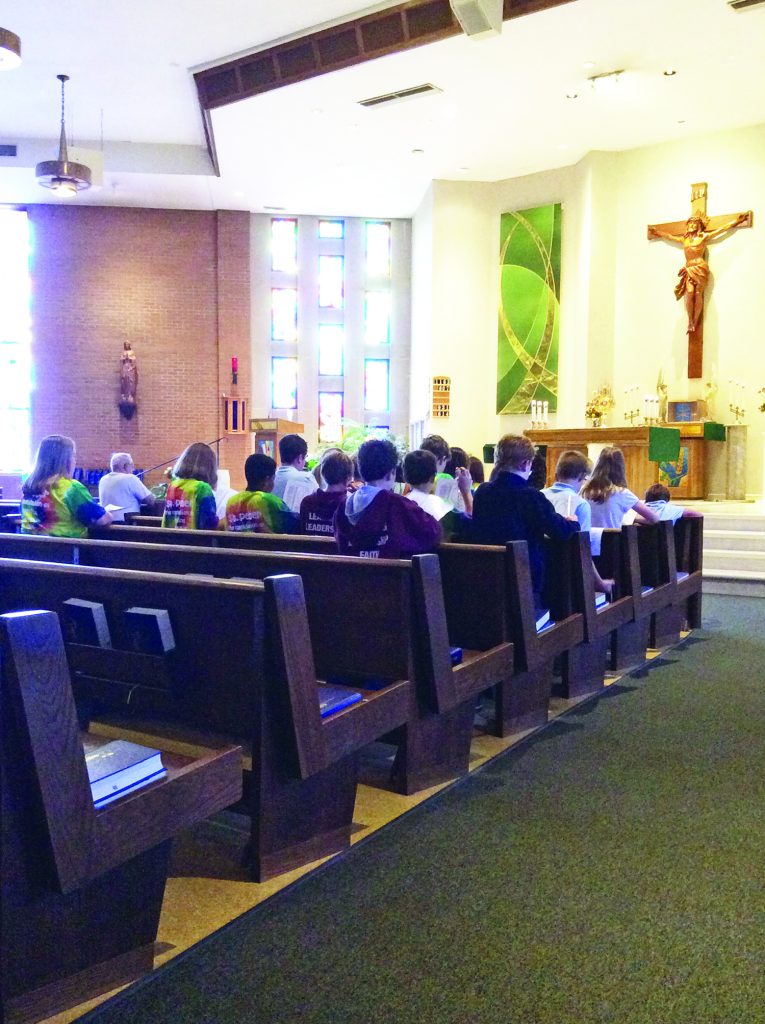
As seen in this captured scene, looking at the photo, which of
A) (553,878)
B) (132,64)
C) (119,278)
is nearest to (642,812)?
(553,878)

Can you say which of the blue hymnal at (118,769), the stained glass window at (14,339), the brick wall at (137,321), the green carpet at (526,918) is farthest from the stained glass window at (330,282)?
the blue hymnal at (118,769)

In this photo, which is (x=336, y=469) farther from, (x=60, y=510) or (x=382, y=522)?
(x=60, y=510)

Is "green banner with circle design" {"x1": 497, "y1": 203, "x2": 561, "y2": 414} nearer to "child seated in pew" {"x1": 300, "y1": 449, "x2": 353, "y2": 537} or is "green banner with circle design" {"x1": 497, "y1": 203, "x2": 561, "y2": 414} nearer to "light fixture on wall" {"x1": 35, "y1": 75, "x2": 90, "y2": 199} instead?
"light fixture on wall" {"x1": 35, "y1": 75, "x2": 90, "y2": 199}

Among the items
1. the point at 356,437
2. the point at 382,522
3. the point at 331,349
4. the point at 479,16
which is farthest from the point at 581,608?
the point at 331,349

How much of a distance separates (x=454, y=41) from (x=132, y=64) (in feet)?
10.5

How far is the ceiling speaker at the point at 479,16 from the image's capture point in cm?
662

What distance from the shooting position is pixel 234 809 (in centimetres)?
198

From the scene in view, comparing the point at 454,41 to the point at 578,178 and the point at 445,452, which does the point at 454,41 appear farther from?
the point at 445,452

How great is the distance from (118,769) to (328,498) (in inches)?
84.6

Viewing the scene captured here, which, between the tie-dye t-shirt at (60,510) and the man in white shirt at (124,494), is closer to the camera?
the tie-dye t-shirt at (60,510)

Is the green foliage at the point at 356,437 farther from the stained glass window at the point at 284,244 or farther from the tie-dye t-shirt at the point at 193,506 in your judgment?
the tie-dye t-shirt at the point at 193,506

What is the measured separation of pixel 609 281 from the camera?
35.3 feet

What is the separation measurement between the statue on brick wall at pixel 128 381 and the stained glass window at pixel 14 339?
1.33 m

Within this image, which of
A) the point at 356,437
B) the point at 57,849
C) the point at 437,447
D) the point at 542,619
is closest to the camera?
the point at 57,849
